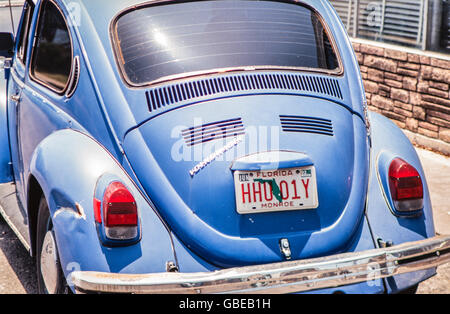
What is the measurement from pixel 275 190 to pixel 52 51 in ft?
6.14

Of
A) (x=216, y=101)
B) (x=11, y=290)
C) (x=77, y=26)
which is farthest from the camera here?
(x=11, y=290)

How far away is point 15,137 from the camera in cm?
479

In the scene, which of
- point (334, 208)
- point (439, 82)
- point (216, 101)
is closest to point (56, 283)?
point (216, 101)

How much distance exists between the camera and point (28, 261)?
4.75 m

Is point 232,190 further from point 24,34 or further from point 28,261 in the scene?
point 24,34

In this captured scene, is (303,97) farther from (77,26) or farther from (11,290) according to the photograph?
(11,290)

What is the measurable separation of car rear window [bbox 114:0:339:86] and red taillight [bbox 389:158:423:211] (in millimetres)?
833

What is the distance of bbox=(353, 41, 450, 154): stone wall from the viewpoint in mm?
7086

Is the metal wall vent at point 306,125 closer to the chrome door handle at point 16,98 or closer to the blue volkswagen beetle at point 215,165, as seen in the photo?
the blue volkswagen beetle at point 215,165

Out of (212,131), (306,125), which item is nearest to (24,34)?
(212,131)

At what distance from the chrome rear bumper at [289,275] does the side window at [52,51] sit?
149 cm

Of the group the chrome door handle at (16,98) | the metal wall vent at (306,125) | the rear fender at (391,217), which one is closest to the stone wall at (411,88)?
the rear fender at (391,217)

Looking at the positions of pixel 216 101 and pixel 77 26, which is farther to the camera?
pixel 77 26
